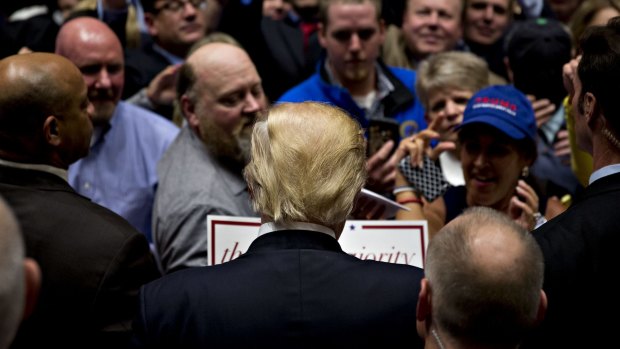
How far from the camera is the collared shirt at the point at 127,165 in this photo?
5.10 m

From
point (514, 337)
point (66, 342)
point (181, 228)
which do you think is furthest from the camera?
point (181, 228)

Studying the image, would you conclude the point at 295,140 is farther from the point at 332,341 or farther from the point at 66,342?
the point at 66,342

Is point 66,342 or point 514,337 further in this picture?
point 66,342

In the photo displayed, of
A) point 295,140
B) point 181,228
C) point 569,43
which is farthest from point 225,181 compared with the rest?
point 569,43

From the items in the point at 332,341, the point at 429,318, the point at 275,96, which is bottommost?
the point at 275,96

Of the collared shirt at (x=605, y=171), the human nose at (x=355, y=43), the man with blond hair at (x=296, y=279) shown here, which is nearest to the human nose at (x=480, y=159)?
the collared shirt at (x=605, y=171)

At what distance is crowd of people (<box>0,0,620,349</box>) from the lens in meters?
2.70

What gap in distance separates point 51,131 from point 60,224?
414mm

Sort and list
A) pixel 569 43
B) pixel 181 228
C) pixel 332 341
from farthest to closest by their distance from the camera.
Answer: pixel 569 43 → pixel 181 228 → pixel 332 341

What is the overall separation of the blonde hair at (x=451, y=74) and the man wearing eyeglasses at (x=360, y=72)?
1.11 ft

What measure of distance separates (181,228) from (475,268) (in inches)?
90.0

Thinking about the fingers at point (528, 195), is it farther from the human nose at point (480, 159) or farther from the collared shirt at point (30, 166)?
the collared shirt at point (30, 166)

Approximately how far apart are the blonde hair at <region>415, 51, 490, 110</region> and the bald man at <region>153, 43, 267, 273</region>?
2.95 ft

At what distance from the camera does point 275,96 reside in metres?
6.36
